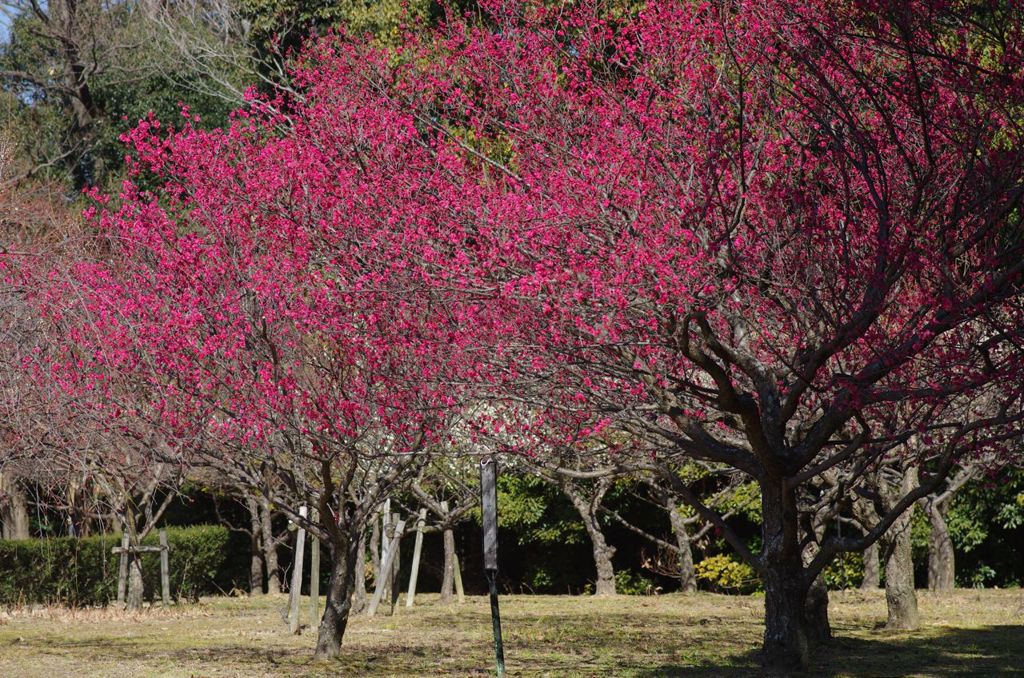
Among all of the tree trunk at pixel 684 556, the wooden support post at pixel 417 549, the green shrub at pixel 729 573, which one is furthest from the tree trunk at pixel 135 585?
the green shrub at pixel 729 573

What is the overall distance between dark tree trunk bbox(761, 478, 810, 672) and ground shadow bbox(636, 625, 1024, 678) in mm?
209

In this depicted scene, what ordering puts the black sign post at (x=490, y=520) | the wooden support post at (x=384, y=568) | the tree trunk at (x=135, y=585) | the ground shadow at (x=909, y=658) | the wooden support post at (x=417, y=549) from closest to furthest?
the black sign post at (x=490, y=520)
the ground shadow at (x=909, y=658)
the wooden support post at (x=384, y=568)
the wooden support post at (x=417, y=549)
the tree trunk at (x=135, y=585)

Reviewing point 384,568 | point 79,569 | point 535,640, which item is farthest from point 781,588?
point 79,569

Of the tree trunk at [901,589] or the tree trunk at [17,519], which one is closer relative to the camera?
the tree trunk at [901,589]

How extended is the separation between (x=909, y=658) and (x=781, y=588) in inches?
97.9

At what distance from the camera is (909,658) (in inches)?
461

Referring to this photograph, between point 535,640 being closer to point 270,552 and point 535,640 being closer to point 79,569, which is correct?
point 79,569

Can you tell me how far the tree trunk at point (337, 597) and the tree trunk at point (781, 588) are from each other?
14.1 ft

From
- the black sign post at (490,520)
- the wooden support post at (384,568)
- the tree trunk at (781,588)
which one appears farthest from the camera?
the wooden support post at (384,568)

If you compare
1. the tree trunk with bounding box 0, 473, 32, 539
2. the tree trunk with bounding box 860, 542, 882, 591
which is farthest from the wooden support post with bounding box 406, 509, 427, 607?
the tree trunk with bounding box 0, 473, 32, 539

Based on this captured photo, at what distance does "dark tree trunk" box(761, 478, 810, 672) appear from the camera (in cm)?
1005

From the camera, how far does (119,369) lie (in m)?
12.6

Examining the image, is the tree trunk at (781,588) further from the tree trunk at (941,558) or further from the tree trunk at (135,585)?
the tree trunk at (135,585)

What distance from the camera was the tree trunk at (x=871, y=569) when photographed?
2064 centimetres
